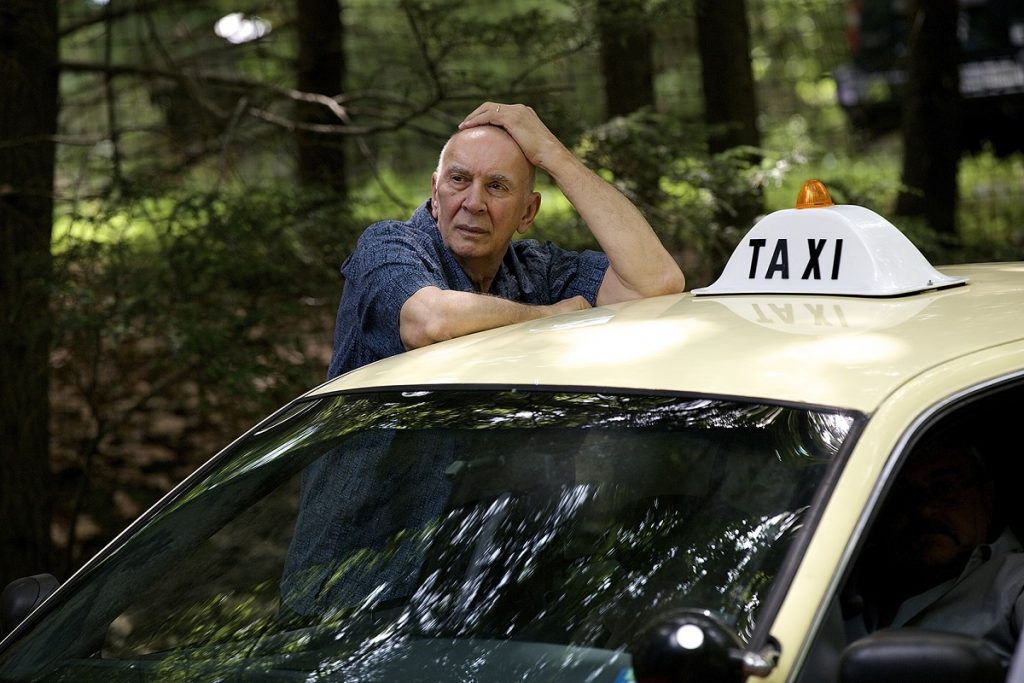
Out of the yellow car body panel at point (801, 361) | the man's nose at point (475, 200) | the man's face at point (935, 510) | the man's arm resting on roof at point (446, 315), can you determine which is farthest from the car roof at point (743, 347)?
the man's nose at point (475, 200)

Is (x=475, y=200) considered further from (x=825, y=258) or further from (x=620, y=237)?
(x=825, y=258)

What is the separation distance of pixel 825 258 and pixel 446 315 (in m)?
0.86

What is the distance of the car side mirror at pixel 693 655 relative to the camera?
5.68 feet

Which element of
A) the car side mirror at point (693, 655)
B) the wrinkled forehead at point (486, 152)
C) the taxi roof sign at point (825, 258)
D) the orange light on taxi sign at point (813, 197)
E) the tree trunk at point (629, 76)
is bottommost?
the car side mirror at point (693, 655)

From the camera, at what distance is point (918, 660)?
5.93 ft

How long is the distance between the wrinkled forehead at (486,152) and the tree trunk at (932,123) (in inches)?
225

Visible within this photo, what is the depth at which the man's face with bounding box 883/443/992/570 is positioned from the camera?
272 centimetres

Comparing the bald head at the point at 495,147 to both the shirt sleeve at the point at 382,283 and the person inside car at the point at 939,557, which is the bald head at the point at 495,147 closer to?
the shirt sleeve at the point at 382,283

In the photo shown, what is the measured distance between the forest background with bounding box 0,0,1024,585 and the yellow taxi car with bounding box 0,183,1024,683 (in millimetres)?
2533

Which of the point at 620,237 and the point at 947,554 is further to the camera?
the point at 620,237

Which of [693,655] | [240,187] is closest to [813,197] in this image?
[693,655]

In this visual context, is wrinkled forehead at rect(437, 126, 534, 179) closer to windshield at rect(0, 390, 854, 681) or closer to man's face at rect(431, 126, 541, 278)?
man's face at rect(431, 126, 541, 278)

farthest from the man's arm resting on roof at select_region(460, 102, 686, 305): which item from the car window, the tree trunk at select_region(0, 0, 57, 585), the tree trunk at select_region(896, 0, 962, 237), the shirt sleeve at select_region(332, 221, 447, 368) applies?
the tree trunk at select_region(896, 0, 962, 237)

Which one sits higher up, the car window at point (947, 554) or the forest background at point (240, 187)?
the forest background at point (240, 187)
